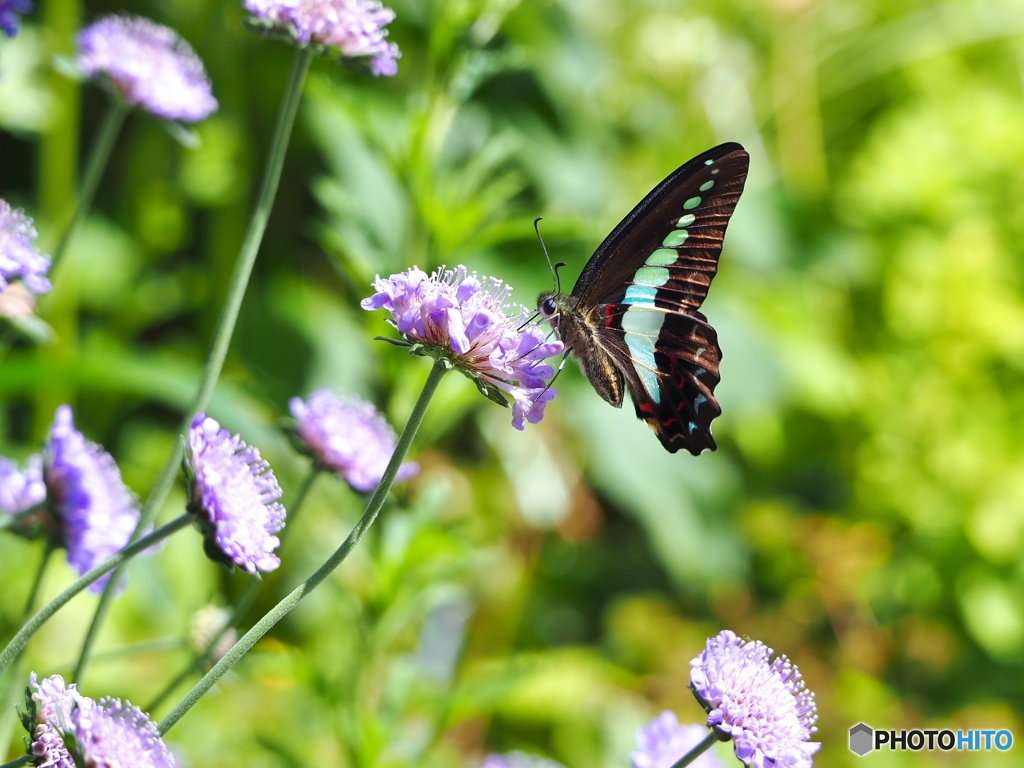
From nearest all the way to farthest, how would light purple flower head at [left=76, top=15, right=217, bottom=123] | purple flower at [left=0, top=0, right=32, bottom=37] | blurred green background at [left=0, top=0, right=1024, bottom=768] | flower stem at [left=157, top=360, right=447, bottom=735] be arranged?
1. flower stem at [left=157, top=360, right=447, bottom=735]
2. purple flower at [left=0, top=0, right=32, bottom=37]
3. light purple flower head at [left=76, top=15, right=217, bottom=123]
4. blurred green background at [left=0, top=0, right=1024, bottom=768]

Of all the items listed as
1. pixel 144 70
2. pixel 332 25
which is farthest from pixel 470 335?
pixel 144 70

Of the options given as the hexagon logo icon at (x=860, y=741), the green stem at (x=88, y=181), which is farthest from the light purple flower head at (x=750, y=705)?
the hexagon logo icon at (x=860, y=741)

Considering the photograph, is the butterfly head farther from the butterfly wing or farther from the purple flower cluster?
the purple flower cluster

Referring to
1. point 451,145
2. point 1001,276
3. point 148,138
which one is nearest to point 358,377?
point 451,145

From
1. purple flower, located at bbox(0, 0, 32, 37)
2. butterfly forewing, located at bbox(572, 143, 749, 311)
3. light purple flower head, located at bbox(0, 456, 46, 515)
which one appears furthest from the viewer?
butterfly forewing, located at bbox(572, 143, 749, 311)

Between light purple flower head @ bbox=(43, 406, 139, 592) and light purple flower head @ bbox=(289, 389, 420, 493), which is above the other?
light purple flower head @ bbox=(289, 389, 420, 493)

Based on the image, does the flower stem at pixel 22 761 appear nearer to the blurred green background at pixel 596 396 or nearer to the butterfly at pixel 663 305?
the butterfly at pixel 663 305

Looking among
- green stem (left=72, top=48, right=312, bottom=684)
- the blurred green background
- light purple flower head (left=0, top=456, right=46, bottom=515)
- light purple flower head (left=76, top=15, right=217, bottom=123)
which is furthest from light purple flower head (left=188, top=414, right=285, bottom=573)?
the blurred green background
